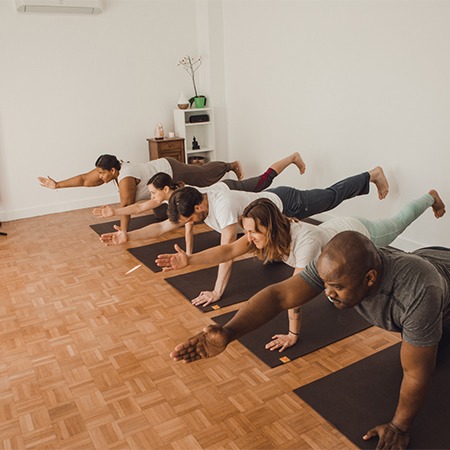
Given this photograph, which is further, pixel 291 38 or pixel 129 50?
pixel 129 50

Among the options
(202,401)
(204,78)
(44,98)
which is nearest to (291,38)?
(204,78)

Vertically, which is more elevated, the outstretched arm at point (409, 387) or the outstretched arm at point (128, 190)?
the outstretched arm at point (128, 190)

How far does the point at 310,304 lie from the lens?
3035 millimetres

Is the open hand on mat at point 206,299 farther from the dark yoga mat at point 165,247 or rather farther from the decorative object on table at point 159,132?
the decorative object on table at point 159,132

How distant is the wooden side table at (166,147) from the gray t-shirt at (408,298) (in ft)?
13.3

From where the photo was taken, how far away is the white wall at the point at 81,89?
512 cm

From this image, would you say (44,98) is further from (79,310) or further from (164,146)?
(79,310)

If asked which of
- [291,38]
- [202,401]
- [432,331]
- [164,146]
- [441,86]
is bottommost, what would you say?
[202,401]

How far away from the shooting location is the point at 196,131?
20.0 ft

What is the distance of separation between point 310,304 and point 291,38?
9.22 ft

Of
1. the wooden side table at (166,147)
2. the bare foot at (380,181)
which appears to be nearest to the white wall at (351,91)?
the bare foot at (380,181)

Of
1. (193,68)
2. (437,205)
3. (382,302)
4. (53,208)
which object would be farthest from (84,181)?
(382,302)

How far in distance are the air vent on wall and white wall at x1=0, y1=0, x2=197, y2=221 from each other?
0.07 metres

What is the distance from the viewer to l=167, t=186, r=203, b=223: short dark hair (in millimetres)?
2859
